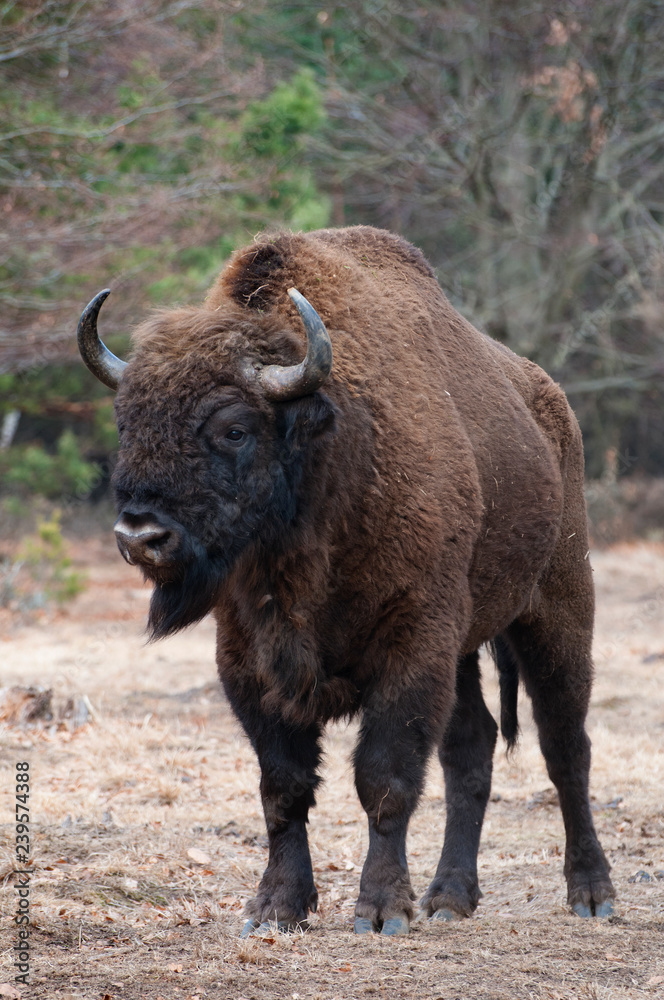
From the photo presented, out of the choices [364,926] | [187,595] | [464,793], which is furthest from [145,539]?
[464,793]

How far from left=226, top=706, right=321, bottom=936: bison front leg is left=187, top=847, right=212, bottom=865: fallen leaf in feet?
2.84

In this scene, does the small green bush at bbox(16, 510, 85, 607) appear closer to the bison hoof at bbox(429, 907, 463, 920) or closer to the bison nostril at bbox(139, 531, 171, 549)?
the bison hoof at bbox(429, 907, 463, 920)

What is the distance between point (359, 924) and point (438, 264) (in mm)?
19740

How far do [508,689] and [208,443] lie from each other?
269 cm

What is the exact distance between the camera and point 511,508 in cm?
493

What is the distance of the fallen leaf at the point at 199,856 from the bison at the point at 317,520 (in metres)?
0.87

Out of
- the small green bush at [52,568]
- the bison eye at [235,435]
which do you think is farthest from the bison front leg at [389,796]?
the small green bush at [52,568]

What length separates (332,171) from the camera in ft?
63.0

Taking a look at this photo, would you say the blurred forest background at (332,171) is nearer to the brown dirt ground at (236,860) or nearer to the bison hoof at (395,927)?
the brown dirt ground at (236,860)

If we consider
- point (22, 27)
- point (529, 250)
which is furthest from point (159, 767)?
point (529, 250)

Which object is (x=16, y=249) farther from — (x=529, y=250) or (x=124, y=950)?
(x=529, y=250)

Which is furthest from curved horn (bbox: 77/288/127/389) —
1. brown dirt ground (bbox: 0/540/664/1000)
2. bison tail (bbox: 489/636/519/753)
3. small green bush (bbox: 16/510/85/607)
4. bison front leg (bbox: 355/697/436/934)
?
small green bush (bbox: 16/510/85/607)

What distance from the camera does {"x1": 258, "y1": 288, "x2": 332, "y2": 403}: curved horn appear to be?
383 cm

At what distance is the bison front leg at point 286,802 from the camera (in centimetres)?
421
